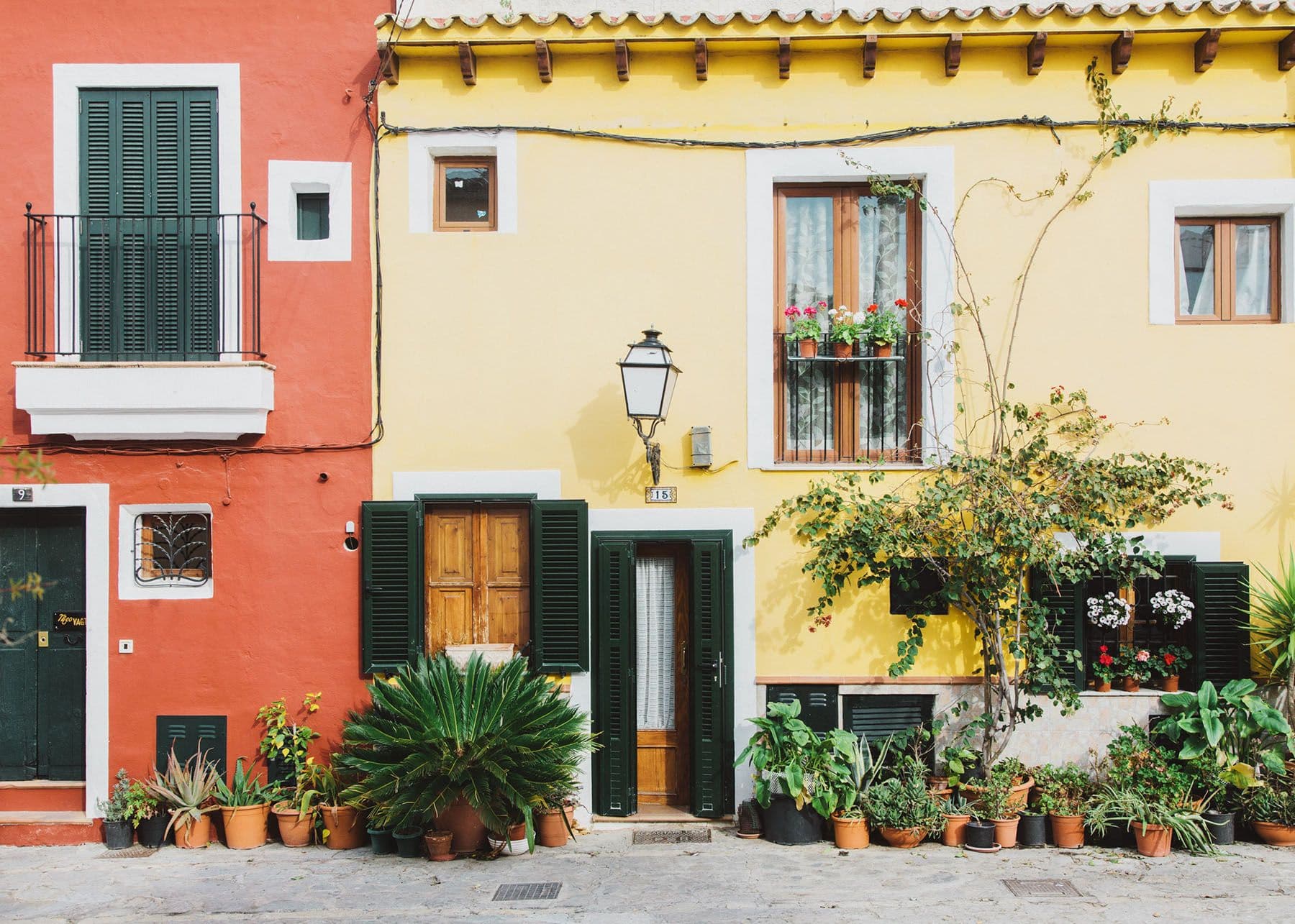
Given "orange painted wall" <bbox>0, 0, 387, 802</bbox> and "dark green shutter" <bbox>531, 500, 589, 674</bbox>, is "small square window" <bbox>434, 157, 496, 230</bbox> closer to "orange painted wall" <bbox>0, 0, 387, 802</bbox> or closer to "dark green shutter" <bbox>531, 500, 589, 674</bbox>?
"orange painted wall" <bbox>0, 0, 387, 802</bbox>

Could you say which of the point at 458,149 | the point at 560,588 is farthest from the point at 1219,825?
the point at 458,149

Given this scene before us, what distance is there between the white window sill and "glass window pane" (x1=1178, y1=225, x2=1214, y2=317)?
23.0 ft

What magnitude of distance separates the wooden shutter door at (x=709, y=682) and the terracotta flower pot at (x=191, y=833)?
358 centimetres

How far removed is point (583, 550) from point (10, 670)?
14.9ft

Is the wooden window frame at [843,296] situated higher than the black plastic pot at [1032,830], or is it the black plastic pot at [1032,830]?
the wooden window frame at [843,296]

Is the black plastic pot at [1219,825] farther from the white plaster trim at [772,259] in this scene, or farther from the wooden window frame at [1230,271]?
the wooden window frame at [1230,271]

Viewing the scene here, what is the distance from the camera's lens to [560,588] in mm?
7789

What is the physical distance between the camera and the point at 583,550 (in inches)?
308

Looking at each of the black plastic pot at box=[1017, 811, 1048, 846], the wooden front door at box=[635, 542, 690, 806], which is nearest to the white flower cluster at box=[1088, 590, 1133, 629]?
the black plastic pot at box=[1017, 811, 1048, 846]

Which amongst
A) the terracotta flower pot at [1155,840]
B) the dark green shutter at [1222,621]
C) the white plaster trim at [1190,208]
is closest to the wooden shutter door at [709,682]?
the terracotta flower pot at [1155,840]

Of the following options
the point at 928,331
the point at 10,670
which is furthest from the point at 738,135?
the point at 10,670

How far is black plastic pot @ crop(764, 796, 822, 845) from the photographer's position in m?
7.36

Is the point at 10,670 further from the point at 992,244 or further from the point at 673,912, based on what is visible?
the point at 992,244

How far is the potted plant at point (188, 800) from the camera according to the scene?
7539 millimetres
